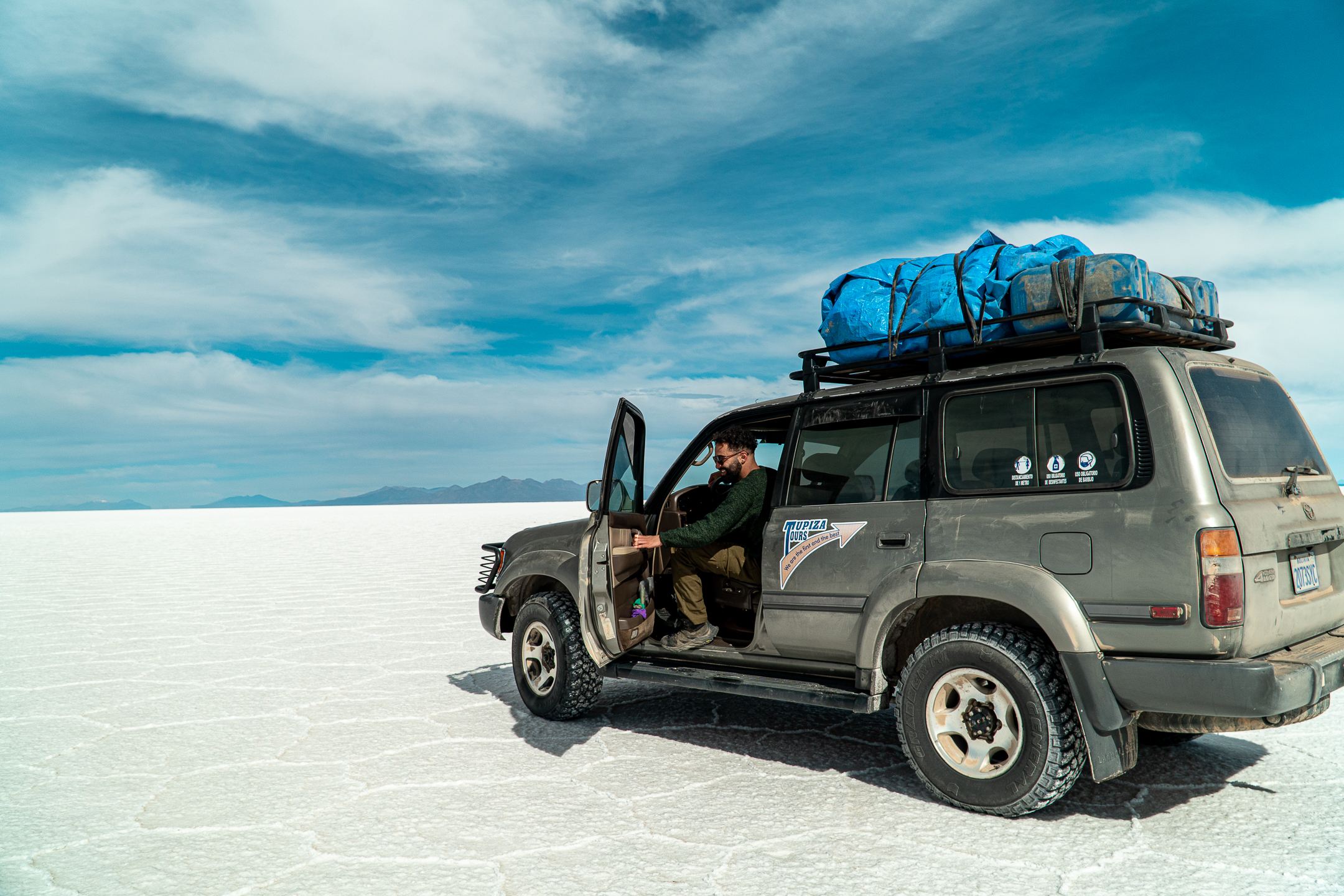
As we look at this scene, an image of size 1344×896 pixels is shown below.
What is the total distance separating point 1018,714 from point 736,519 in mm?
1935

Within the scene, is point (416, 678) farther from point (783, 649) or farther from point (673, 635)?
point (783, 649)

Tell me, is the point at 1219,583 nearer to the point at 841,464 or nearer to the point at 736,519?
the point at 841,464

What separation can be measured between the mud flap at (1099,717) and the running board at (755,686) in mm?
936

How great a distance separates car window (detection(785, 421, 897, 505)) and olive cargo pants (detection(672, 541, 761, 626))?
621 mm

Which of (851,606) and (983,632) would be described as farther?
(851,606)

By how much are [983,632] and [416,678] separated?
477 cm

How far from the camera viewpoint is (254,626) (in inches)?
385

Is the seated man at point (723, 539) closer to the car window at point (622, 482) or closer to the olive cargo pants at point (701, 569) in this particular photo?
the olive cargo pants at point (701, 569)

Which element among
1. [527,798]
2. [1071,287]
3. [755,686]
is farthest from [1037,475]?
[527,798]

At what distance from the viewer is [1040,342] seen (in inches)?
160

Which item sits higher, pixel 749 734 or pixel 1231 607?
pixel 1231 607

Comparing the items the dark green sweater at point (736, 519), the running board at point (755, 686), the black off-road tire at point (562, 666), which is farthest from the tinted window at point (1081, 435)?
the black off-road tire at point (562, 666)

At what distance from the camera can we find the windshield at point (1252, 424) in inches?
149

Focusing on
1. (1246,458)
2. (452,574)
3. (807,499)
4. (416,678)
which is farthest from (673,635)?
(452,574)
